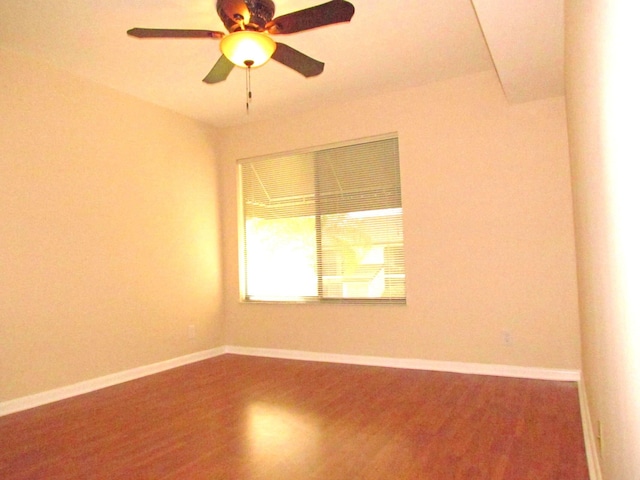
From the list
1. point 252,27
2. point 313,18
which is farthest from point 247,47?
point 313,18

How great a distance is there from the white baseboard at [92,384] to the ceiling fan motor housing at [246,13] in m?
3.14

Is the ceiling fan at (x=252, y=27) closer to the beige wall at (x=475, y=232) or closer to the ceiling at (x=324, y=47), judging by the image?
the ceiling at (x=324, y=47)

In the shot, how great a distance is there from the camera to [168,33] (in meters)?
2.38

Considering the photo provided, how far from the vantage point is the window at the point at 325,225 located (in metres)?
4.41

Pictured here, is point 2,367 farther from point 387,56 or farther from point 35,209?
point 387,56

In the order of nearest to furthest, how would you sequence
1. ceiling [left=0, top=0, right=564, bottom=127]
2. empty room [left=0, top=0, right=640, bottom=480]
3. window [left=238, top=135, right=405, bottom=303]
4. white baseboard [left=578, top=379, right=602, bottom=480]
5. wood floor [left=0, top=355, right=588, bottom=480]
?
white baseboard [left=578, top=379, right=602, bottom=480]
wood floor [left=0, top=355, right=588, bottom=480]
empty room [left=0, top=0, right=640, bottom=480]
ceiling [left=0, top=0, right=564, bottom=127]
window [left=238, top=135, right=405, bottom=303]

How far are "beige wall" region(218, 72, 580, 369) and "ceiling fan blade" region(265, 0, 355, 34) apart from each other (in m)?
2.08

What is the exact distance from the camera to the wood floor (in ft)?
7.18

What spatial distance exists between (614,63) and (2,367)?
3.98 m

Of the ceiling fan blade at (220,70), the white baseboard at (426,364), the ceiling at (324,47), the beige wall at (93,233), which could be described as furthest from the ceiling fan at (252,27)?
the white baseboard at (426,364)

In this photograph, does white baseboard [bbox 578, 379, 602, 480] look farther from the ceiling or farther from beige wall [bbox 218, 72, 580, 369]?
the ceiling

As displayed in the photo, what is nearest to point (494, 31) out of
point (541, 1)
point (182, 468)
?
point (541, 1)

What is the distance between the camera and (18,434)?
2.78 metres

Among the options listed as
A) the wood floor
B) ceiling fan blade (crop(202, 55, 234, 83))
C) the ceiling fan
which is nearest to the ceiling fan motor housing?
the ceiling fan
